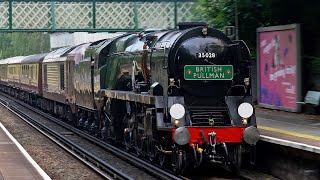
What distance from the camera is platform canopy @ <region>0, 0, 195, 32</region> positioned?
29.5 m

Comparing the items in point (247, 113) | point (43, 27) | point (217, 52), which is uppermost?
point (43, 27)

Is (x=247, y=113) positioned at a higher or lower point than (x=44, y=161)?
higher

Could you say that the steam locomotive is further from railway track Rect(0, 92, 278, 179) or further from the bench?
the bench

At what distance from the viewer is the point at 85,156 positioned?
15250mm

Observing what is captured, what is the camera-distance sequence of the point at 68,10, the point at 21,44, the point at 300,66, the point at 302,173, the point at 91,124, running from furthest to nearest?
the point at 21,44 → the point at 68,10 → the point at 91,124 → the point at 300,66 → the point at 302,173

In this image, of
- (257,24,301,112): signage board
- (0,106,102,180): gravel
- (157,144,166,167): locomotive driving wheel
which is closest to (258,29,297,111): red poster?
(257,24,301,112): signage board

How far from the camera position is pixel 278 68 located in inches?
691

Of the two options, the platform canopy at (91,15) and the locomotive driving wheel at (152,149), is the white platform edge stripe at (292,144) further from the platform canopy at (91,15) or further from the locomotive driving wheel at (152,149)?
the platform canopy at (91,15)

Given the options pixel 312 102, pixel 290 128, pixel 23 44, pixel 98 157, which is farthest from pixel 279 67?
pixel 23 44

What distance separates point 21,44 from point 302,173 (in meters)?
78.7

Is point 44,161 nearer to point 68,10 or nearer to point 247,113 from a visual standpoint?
point 247,113

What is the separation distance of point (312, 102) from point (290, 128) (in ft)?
8.05

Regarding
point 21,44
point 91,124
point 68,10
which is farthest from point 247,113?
point 21,44

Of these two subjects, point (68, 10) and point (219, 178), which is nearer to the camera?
point (219, 178)
